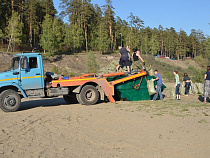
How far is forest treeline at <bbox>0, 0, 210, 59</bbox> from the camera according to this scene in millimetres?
47344

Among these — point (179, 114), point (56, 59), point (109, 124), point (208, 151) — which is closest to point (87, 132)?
point (109, 124)

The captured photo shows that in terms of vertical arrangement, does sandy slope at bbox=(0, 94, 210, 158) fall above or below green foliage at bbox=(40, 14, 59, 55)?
below

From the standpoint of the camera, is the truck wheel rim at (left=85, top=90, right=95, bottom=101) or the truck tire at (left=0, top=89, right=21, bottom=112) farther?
the truck wheel rim at (left=85, top=90, right=95, bottom=101)

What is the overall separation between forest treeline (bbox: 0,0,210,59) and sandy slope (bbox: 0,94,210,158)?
3334 cm

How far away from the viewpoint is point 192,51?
4222 inches

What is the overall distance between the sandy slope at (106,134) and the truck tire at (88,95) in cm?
180

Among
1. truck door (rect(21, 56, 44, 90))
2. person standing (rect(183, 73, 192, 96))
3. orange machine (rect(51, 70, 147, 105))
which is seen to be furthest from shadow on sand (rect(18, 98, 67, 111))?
person standing (rect(183, 73, 192, 96))

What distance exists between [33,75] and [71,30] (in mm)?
46161

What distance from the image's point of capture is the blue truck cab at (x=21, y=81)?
1138cm

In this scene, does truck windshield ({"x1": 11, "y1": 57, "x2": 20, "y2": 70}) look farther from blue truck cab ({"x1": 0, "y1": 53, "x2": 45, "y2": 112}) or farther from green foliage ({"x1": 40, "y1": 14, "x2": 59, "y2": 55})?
green foliage ({"x1": 40, "y1": 14, "x2": 59, "y2": 55})

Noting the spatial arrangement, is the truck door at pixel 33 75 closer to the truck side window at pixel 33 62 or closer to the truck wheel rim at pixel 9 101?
the truck side window at pixel 33 62

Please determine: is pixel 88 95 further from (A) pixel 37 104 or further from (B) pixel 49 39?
(B) pixel 49 39

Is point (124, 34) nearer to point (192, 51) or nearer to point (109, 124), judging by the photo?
point (192, 51)

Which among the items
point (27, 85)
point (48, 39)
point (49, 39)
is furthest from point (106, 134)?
point (48, 39)
